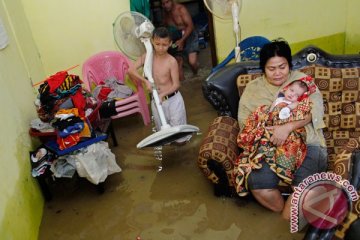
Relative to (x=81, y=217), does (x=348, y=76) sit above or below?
above

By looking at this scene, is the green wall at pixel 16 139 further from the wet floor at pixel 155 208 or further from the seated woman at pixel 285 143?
the seated woman at pixel 285 143

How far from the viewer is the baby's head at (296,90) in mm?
1939

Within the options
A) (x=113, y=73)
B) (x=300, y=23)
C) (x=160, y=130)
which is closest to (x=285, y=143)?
(x=160, y=130)

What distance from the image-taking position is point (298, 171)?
75.0 inches

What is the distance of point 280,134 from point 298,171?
9.1 inches

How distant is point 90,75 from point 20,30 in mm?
731

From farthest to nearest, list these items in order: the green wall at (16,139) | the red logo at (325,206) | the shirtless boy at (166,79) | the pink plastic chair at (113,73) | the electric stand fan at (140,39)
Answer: the pink plastic chair at (113,73), the shirtless boy at (166,79), the electric stand fan at (140,39), the green wall at (16,139), the red logo at (325,206)

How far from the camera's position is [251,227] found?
1.97 meters

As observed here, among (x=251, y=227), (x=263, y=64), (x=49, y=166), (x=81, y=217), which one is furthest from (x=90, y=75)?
(x=251, y=227)

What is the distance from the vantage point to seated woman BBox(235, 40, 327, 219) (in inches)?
75.0

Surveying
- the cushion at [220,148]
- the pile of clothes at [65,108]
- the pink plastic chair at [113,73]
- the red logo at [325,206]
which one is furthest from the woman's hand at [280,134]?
the pink plastic chair at [113,73]

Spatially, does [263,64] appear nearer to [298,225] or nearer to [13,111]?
[298,225]

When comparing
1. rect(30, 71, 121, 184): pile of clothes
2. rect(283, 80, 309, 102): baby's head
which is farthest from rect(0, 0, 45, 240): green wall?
rect(283, 80, 309, 102): baby's head

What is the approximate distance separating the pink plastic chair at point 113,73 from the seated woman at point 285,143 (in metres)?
1.49
